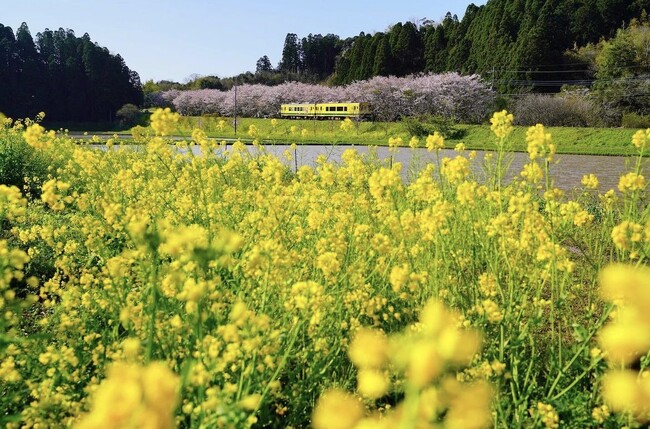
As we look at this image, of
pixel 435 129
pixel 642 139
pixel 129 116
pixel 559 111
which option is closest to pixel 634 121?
pixel 559 111

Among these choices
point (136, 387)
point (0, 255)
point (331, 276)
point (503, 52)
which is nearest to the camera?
point (136, 387)

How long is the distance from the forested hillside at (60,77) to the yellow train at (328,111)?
605 inches

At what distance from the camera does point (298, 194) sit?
4098 mm

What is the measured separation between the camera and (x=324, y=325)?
2154 millimetres

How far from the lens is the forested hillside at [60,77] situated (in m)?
42.3

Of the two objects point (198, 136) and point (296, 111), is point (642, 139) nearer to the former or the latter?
point (198, 136)

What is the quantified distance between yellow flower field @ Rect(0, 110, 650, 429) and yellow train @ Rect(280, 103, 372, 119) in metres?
30.8

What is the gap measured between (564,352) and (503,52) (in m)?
36.0

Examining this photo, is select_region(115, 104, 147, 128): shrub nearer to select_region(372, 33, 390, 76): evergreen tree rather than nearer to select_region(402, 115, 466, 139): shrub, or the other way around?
select_region(372, 33, 390, 76): evergreen tree

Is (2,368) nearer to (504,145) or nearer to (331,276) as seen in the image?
(331,276)

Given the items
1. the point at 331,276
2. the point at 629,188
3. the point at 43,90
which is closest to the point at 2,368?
the point at 331,276

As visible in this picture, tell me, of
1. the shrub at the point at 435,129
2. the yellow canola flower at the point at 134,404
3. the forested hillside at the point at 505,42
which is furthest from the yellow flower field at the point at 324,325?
the forested hillside at the point at 505,42

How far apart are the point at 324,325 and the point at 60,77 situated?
48.0m

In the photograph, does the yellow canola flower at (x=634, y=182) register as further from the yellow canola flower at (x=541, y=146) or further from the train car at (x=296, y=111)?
the train car at (x=296, y=111)
